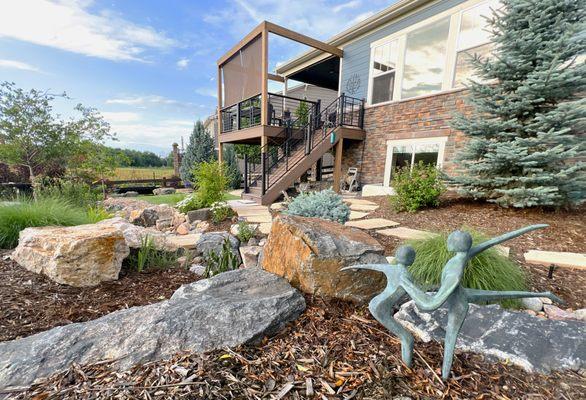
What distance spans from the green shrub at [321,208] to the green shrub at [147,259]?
1644 mm

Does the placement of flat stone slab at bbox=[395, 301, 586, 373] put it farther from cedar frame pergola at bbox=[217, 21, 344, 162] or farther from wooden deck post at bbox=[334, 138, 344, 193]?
wooden deck post at bbox=[334, 138, 344, 193]

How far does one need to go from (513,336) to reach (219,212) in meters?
4.46

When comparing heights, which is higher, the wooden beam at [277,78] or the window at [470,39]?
the wooden beam at [277,78]

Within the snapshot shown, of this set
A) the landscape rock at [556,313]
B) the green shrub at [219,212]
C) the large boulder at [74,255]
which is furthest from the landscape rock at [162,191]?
the landscape rock at [556,313]

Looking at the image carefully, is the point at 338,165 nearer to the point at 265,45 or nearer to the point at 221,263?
the point at 265,45

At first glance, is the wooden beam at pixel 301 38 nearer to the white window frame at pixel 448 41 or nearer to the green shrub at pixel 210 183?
the white window frame at pixel 448 41

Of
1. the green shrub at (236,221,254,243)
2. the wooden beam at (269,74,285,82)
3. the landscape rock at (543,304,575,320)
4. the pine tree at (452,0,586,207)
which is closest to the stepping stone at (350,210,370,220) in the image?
the pine tree at (452,0,586,207)

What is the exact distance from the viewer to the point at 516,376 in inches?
46.1

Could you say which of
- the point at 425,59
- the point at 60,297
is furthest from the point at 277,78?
the point at 60,297

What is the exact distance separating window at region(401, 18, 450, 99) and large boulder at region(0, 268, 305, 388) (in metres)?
7.37

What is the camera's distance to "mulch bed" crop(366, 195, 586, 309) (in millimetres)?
2322

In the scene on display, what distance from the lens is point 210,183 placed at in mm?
5254

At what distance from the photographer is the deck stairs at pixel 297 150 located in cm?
682

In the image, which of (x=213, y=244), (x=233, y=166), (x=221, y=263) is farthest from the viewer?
(x=233, y=166)
